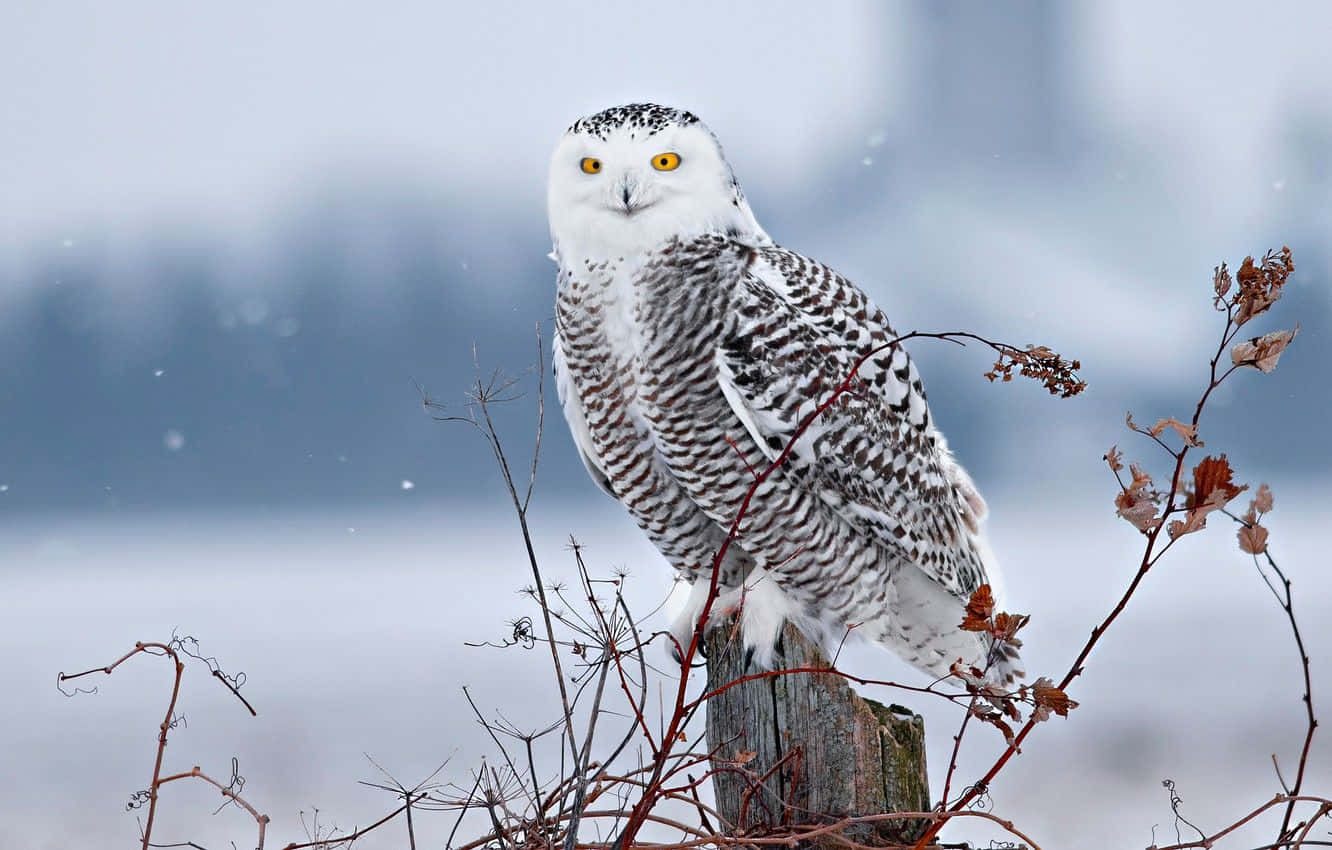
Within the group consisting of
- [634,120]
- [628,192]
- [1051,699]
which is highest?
[634,120]

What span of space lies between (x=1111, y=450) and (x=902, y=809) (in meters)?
0.85

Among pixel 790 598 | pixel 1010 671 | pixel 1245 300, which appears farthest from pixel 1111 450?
pixel 1010 671

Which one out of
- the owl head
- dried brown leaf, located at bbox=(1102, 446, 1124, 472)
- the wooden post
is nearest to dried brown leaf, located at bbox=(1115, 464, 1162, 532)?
dried brown leaf, located at bbox=(1102, 446, 1124, 472)

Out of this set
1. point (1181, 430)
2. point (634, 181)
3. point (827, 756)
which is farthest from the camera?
point (634, 181)

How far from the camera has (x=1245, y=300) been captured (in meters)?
1.00

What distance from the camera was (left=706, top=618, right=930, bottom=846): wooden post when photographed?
1691mm

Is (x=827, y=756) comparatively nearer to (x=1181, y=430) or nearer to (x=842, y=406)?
(x=842, y=406)

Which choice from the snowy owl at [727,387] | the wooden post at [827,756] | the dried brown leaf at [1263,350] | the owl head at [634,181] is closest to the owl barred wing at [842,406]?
the snowy owl at [727,387]

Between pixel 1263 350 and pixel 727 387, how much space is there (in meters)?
1.00

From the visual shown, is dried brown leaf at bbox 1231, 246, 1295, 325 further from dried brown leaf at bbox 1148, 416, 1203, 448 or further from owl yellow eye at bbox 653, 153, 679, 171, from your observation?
owl yellow eye at bbox 653, 153, 679, 171

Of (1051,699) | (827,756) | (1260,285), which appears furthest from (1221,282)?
(827,756)

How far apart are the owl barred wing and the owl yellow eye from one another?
0.75ft

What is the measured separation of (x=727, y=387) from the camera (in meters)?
1.92

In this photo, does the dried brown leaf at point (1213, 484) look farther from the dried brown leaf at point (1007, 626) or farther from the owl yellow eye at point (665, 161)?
the owl yellow eye at point (665, 161)
